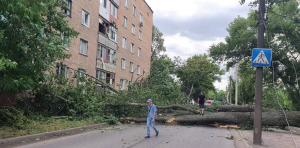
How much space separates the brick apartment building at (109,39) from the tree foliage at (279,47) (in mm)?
8733

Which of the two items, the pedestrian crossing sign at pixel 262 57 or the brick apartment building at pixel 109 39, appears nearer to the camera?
the pedestrian crossing sign at pixel 262 57

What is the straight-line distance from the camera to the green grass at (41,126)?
881 centimetres

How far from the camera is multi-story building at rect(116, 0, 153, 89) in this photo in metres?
30.4

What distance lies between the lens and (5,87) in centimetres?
860

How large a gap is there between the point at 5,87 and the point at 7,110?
191 cm

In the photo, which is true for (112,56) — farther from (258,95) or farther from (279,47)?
(258,95)

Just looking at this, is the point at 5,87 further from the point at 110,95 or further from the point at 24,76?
the point at 110,95

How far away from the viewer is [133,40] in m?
34.0

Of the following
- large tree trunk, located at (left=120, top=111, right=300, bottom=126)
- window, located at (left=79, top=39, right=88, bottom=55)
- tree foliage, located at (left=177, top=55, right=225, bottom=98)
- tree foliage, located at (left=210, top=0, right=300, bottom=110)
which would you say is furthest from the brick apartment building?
tree foliage, located at (left=177, top=55, right=225, bottom=98)

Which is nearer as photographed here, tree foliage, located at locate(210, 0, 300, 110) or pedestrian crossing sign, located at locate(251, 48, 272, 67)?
pedestrian crossing sign, located at locate(251, 48, 272, 67)

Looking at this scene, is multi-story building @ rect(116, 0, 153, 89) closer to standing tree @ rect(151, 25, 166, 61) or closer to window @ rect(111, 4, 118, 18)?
window @ rect(111, 4, 118, 18)

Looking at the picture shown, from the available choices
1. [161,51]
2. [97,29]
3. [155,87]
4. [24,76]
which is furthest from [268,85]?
[161,51]

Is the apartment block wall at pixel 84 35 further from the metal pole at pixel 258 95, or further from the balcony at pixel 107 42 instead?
the metal pole at pixel 258 95

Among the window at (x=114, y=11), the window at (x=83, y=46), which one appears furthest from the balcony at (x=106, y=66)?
the window at (x=114, y=11)
